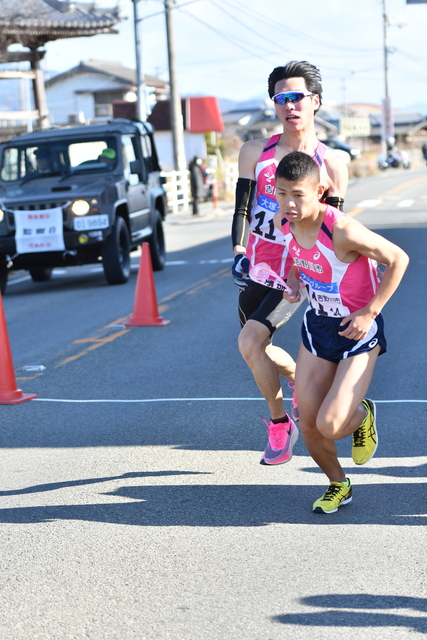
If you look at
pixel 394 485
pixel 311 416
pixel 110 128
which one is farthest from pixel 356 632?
pixel 110 128

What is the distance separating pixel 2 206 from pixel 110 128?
2193 mm

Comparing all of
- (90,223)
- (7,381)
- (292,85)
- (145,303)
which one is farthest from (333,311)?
(90,223)

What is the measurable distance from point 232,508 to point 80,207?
30.7 ft

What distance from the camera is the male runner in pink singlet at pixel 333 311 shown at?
170 inches

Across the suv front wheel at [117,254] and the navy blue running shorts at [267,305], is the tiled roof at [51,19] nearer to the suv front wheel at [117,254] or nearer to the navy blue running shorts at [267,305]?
the suv front wheel at [117,254]

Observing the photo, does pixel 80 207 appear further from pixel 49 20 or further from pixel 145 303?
pixel 49 20

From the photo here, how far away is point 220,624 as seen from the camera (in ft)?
11.4

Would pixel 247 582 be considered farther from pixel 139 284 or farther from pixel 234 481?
pixel 139 284

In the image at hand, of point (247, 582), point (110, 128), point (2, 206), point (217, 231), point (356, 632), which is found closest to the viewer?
point (356, 632)

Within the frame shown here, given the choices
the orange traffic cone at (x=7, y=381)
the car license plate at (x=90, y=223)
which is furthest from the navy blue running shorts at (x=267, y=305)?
the car license plate at (x=90, y=223)

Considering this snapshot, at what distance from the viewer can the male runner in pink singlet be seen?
4328mm

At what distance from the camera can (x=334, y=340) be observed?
4508 millimetres

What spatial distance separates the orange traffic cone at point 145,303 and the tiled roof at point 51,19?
485 inches

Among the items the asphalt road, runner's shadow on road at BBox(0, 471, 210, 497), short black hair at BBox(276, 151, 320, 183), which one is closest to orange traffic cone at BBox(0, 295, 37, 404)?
the asphalt road
